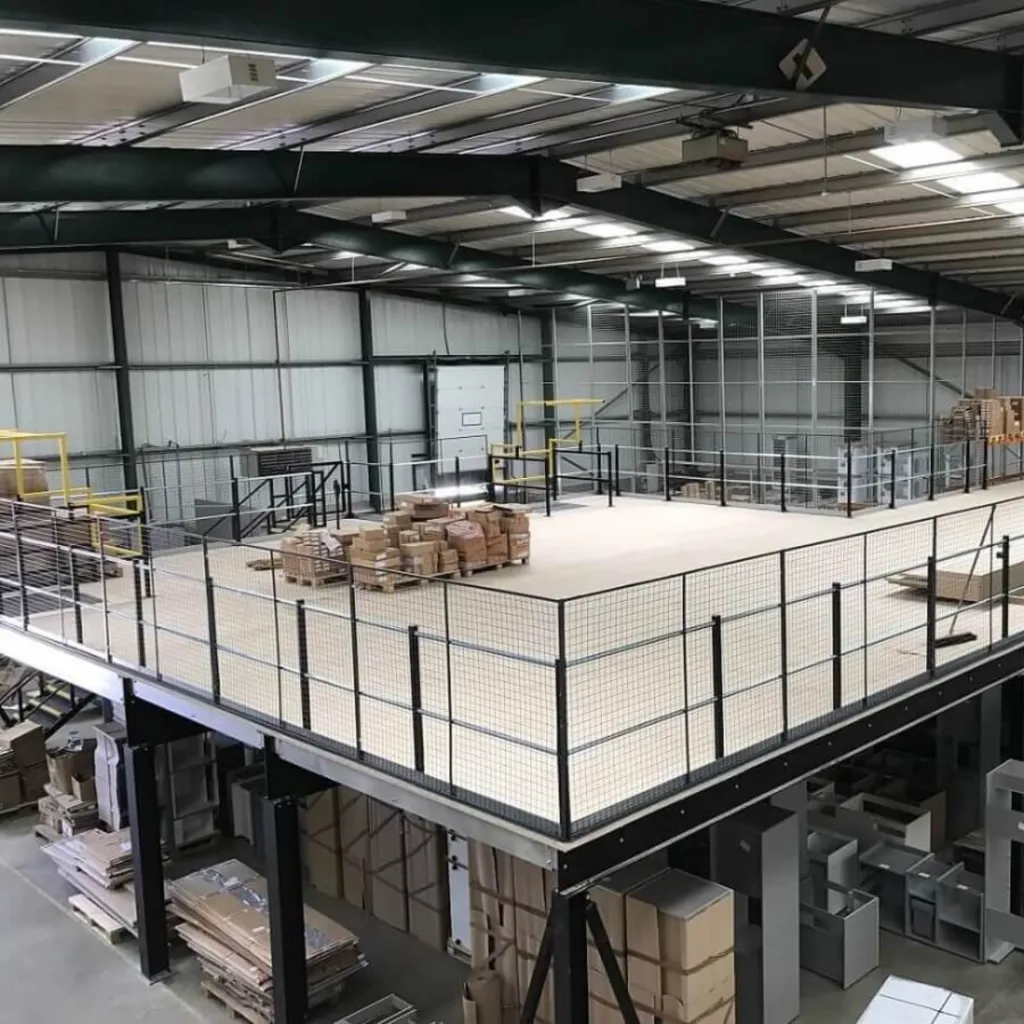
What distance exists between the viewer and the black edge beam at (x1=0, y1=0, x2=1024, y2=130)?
18.6 feet

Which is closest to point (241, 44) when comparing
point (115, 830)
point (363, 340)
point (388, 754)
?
point (388, 754)

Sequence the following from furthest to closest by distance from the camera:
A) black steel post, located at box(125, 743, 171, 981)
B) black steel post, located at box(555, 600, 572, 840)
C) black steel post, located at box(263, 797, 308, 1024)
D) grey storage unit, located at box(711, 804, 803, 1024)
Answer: black steel post, located at box(125, 743, 171, 981) < grey storage unit, located at box(711, 804, 803, 1024) < black steel post, located at box(263, 797, 308, 1024) < black steel post, located at box(555, 600, 572, 840)

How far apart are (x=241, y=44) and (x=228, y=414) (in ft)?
60.2

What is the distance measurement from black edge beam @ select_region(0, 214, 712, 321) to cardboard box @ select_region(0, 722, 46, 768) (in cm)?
647

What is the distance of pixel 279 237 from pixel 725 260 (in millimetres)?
8825

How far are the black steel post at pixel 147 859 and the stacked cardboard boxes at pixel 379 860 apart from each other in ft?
5.59

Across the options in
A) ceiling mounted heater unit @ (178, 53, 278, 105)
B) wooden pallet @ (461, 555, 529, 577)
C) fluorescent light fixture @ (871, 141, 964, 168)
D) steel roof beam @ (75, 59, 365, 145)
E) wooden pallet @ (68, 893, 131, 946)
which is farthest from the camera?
wooden pallet @ (461, 555, 529, 577)

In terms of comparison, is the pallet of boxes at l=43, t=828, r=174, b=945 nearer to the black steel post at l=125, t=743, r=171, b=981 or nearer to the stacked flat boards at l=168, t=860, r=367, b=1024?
the black steel post at l=125, t=743, r=171, b=981

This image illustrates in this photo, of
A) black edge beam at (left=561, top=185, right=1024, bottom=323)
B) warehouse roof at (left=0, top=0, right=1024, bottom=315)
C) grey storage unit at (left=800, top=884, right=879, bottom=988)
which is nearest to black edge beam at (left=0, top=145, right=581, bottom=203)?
warehouse roof at (left=0, top=0, right=1024, bottom=315)

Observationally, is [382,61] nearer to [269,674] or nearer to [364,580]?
[269,674]

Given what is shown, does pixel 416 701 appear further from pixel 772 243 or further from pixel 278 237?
pixel 278 237

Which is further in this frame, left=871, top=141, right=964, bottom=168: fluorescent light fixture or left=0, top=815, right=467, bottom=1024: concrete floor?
left=871, top=141, right=964, bottom=168: fluorescent light fixture

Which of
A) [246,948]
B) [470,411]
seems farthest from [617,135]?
[470,411]

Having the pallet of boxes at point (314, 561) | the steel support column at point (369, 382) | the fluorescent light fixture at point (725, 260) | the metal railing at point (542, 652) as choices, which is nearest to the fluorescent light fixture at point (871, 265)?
the fluorescent light fixture at point (725, 260)
